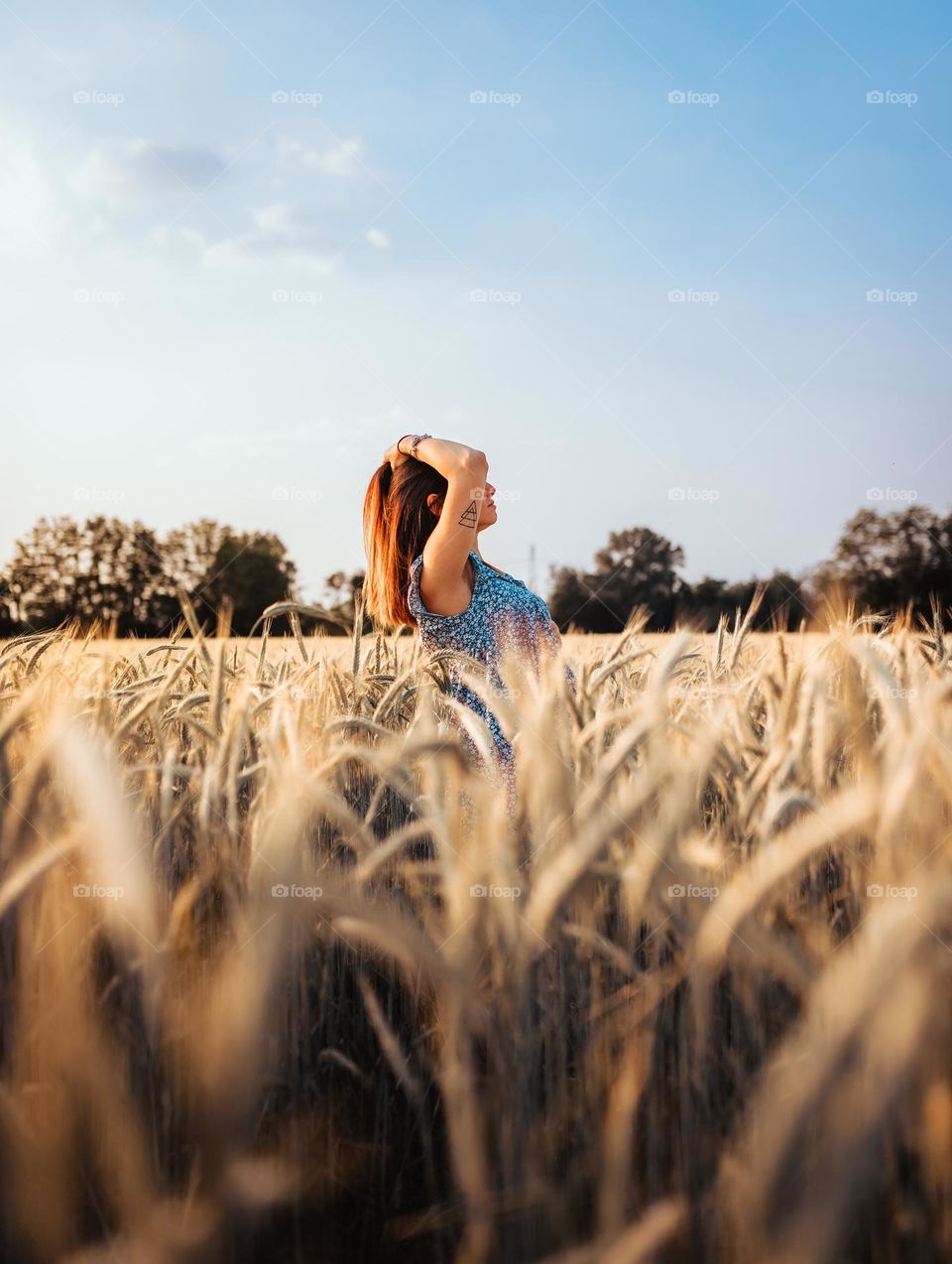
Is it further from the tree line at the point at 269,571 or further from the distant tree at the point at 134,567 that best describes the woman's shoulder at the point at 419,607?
the distant tree at the point at 134,567

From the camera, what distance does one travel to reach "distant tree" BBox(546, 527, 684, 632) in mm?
23469

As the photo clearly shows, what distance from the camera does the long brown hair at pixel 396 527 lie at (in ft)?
9.98

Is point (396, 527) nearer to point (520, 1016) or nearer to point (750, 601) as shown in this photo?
point (750, 601)

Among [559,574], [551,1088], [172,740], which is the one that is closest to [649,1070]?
[551,1088]

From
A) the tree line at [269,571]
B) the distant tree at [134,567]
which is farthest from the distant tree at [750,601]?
the distant tree at [134,567]

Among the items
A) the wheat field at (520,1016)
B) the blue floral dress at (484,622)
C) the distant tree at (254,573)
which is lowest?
the wheat field at (520,1016)

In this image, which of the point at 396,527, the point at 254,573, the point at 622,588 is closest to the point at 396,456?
the point at 396,527

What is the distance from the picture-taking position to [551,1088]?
3.73 feet

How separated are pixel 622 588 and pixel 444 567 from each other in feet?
85.8

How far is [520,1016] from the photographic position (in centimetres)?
97

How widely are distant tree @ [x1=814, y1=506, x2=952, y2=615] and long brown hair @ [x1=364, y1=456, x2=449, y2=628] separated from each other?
27.1 m

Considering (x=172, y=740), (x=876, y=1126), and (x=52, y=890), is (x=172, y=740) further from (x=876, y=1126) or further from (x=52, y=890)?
(x=876, y=1126)

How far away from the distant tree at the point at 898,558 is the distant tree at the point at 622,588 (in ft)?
19.1

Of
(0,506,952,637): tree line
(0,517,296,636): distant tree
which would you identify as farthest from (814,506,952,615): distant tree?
(0,517,296,636): distant tree
